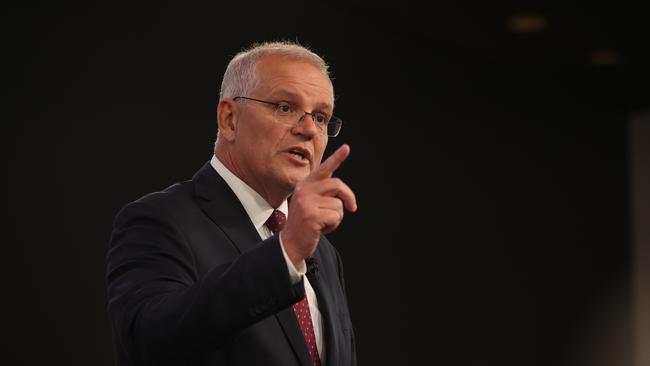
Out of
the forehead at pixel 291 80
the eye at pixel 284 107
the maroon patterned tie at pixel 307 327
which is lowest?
the maroon patterned tie at pixel 307 327

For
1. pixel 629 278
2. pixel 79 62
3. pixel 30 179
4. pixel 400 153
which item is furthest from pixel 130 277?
pixel 629 278

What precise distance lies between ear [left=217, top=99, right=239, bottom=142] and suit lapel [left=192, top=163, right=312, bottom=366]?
4.3 inches

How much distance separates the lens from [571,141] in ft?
16.8

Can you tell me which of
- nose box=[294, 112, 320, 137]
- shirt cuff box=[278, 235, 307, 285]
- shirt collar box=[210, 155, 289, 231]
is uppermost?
nose box=[294, 112, 320, 137]

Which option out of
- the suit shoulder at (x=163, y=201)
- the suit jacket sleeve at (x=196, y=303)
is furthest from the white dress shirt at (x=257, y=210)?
the suit jacket sleeve at (x=196, y=303)

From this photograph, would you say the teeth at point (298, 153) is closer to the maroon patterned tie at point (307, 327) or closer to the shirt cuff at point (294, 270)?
the maroon patterned tie at point (307, 327)

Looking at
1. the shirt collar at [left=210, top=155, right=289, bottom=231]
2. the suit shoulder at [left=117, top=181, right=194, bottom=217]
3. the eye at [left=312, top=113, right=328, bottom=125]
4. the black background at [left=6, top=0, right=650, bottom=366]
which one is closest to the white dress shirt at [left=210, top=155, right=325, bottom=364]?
the shirt collar at [left=210, top=155, right=289, bottom=231]

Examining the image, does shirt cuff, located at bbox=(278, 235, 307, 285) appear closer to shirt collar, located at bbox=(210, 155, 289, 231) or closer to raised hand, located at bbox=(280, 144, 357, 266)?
raised hand, located at bbox=(280, 144, 357, 266)

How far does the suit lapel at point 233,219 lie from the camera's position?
5.19 feet

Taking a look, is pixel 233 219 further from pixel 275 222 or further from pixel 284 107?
pixel 284 107

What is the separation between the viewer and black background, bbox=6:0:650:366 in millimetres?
2605

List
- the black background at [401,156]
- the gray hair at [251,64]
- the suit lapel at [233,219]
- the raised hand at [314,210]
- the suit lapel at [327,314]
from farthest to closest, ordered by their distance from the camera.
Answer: the black background at [401,156], the gray hair at [251,64], the suit lapel at [327,314], the suit lapel at [233,219], the raised hand at [314,210]

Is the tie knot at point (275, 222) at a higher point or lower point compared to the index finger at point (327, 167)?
lower

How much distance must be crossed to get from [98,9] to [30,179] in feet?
2.14
